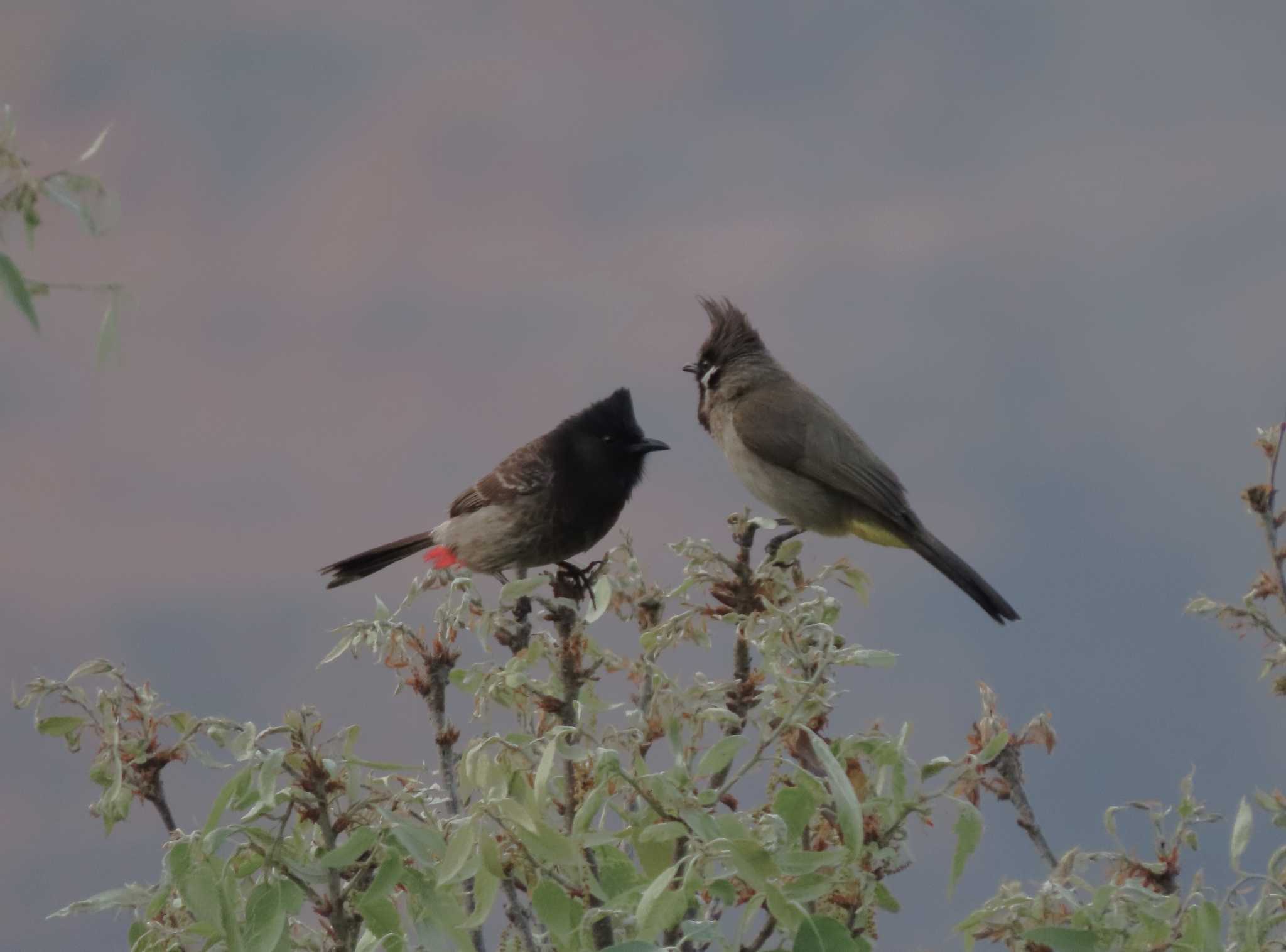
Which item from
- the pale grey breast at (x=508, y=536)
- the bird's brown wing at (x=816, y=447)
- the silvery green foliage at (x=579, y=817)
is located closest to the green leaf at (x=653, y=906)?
the silvery green foliage at (x=579, y=817)

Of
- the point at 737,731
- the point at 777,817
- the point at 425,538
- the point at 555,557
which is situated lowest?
the point at 777,817

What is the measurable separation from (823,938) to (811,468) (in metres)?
4.60

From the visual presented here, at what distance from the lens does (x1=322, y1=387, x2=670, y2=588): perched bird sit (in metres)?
6.88

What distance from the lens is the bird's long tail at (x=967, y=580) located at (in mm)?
6309

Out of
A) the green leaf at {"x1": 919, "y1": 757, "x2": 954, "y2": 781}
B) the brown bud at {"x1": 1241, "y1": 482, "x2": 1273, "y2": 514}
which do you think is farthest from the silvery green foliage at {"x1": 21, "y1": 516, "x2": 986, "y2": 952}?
the brown bud at {"x1": 1241, "y1": 482, "x2": 1273, "y2": 514}

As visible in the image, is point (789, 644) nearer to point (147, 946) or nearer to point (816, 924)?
point (816, 924)

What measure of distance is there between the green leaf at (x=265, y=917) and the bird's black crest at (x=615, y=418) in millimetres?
4450

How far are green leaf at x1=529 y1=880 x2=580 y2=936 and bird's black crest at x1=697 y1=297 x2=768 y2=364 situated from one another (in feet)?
17.5

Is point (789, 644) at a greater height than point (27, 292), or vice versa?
point (27, 292)

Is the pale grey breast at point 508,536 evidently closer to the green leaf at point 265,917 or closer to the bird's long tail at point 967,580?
the bird's long tail at point 967,580

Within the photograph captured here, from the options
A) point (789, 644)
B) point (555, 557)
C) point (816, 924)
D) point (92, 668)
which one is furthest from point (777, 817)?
point (555, 557)

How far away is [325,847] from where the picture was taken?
2.67 m

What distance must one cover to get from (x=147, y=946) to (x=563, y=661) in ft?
3.32

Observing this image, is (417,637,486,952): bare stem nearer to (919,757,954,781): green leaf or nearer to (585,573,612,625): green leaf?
(585,573,612,625): green leaf
